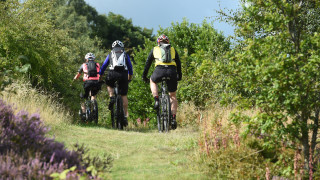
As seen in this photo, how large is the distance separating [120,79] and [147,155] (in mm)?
3976

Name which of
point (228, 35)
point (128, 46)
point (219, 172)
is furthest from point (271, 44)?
point (128, 46)

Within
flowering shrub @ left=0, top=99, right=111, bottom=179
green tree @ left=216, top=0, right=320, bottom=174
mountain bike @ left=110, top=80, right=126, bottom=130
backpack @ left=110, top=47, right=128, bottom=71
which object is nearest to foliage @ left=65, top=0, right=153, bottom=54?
mountain bike @ left=110, top=80, right=126, bottom=130

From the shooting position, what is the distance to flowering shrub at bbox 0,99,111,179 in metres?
3.18

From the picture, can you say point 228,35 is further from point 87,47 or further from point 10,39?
point 87,47

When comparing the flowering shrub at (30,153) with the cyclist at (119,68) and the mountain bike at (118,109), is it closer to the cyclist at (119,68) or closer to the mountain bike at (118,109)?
the cyclist at (119,68)

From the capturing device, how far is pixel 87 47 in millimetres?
34781

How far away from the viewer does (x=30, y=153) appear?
347 cm

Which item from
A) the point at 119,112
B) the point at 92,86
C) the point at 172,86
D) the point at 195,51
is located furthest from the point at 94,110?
the point at 195,51

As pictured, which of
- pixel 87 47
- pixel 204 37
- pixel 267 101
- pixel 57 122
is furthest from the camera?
pixel 87 47

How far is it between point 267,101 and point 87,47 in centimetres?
3132

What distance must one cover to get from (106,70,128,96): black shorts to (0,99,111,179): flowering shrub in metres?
4.95

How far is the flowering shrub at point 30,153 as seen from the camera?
318 centimetres

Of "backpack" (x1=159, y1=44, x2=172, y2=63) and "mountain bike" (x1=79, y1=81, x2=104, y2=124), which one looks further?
"mountain bike" (x1=79, y1=81, x2=104, y2=124)

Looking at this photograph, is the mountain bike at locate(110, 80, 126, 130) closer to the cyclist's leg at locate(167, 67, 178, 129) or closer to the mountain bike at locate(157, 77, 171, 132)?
the mountain bike at locate(157, 77, 171, 132)
